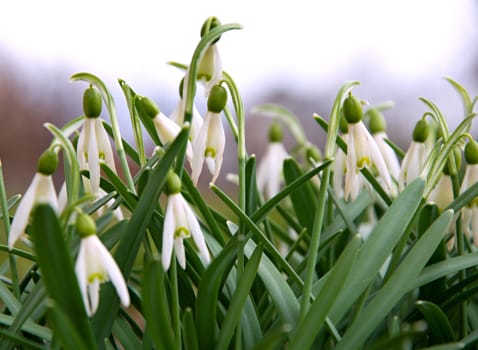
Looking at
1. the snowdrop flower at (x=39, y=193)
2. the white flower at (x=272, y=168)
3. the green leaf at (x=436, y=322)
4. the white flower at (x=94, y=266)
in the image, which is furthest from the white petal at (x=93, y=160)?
the white flower at (x=272, y=168)

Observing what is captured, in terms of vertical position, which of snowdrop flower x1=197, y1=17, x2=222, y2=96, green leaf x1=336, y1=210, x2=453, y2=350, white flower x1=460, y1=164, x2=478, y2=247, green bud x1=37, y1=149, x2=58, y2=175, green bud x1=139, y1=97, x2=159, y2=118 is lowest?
green leaf x1=336, y1=210, x2=453, y2=350

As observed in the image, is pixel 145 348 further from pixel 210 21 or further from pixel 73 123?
pixel 210 21

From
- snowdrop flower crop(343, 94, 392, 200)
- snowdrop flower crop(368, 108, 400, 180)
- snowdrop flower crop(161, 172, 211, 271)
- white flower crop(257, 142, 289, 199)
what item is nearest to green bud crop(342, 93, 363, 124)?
snowdrop flower crop(343, 94, 392, 200)

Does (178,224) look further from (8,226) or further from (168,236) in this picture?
(8,226)

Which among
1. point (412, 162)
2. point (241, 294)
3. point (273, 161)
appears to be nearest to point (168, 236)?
point (241, 294)

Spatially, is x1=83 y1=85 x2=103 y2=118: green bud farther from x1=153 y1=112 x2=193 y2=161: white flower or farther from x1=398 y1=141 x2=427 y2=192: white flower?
x1=398 y1=141 x2=427 y2=192: white flower

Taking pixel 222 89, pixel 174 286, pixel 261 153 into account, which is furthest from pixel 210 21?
pixel 261 153
